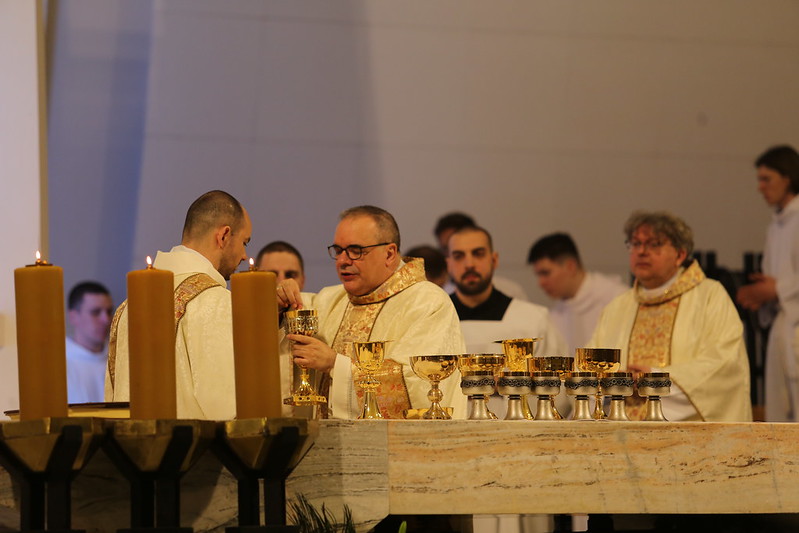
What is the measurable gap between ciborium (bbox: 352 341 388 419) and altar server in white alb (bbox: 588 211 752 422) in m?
2.59

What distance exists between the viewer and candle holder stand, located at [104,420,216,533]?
181 centimetres

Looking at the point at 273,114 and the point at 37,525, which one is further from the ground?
the point at 273,114

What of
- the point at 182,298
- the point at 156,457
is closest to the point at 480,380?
the point at 182,298

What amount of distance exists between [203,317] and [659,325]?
3.39 m

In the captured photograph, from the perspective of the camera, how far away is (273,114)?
9.16m

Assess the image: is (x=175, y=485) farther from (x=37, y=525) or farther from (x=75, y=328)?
(x=75, y=328)

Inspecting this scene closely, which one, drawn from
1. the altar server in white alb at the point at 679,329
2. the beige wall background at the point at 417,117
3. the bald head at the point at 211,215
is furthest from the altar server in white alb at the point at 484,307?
the bald head at the point at 211,215

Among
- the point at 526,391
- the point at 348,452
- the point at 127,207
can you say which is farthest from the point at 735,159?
the point at 348,452

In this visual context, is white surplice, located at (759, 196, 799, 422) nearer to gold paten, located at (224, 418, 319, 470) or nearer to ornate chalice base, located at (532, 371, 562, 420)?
ornate chalice base, located at (532, 371, 562, 420)

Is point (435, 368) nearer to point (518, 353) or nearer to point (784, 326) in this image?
point (518, 353)

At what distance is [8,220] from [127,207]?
11.5 ft

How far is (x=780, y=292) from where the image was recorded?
28.6 feet

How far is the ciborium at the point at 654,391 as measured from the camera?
9.81 ft

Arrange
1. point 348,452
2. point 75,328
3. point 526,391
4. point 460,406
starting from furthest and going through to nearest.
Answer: point 75,328 < point 460,406 < point 526,391 < point 348,452
